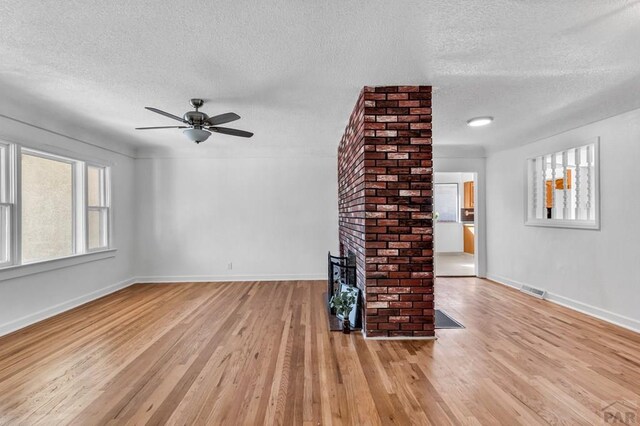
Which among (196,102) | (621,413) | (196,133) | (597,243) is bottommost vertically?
(621,413)

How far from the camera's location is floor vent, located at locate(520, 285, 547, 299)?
14.8ft

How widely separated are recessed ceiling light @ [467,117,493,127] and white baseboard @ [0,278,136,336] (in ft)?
19.0

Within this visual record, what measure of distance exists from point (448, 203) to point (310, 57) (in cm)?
750

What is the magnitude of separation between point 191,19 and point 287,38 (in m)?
0.62

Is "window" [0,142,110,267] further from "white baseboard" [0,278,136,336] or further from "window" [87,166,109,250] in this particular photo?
"white baseboard" [0,278,136,336]

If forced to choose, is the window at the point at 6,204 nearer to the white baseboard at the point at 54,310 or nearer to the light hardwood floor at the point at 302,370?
the white baseboard at the point at 54,310

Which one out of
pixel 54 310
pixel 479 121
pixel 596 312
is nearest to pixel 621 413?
pixel 596 312

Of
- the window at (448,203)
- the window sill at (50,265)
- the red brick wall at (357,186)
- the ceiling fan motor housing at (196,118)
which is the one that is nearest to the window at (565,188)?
the red brick wall at (357,186)

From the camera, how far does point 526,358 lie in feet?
8.58

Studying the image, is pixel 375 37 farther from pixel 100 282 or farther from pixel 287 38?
pixel 100 282

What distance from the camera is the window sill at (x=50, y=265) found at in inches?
131

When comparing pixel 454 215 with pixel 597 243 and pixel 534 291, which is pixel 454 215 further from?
pixel 597 243

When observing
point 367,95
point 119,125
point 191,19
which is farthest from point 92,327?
point 367,95

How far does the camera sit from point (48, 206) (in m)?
4.02
